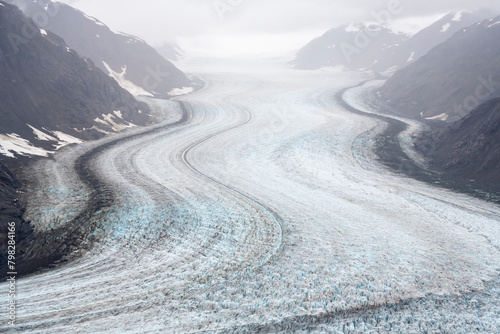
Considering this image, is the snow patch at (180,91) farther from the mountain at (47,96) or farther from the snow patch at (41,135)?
the snow patch at (41,135)

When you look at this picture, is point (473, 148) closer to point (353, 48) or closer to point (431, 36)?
point (431, 36)

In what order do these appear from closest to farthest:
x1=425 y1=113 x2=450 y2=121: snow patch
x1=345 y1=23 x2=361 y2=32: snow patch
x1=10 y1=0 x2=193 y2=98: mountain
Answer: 1. x1=425 y1=113 x2=450 y2=121: snow patch
2. x1=10 y1=0 x2=193 y2=98: mountain
3. x1=345 y1=23 x2=361 y2=32: snow patch

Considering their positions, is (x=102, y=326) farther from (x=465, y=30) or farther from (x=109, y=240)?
(x=465, y=30)

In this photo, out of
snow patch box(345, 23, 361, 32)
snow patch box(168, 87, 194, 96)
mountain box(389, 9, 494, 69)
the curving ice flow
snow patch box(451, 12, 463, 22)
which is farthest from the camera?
snow patch box(345, 23, 361, 32)

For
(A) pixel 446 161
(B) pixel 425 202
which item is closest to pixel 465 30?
(A) pixel 446 161

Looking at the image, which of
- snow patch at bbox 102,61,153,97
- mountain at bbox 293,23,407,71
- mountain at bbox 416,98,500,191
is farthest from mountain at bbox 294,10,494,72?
mountain at bbox 416,98,500,191

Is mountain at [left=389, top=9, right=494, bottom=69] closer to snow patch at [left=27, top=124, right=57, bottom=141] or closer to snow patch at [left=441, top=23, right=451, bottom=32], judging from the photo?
snow patch at [left=441, top=23, right=451, bottom=32]

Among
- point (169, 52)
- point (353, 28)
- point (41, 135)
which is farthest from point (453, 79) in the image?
point (353, 28)
